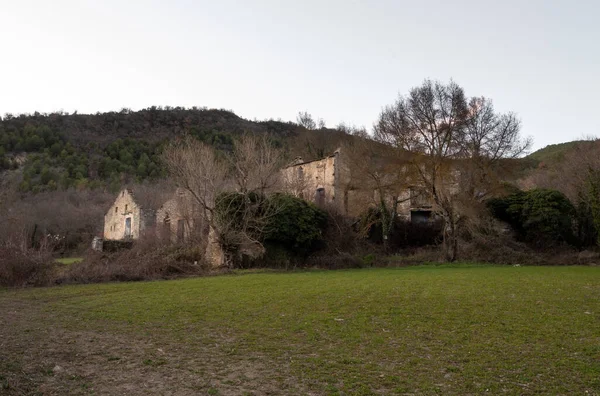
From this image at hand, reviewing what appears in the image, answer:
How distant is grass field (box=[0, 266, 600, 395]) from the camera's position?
5.88 meters

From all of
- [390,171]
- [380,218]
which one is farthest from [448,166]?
[380,218]

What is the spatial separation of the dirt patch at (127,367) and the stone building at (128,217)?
2872 cm

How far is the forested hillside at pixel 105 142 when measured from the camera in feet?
207

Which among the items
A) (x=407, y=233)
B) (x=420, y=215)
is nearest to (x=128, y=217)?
(x=407, y=233)

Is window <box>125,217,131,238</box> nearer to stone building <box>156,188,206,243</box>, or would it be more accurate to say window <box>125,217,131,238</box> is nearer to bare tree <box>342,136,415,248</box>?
stone building <box>156,188,206,243</box>

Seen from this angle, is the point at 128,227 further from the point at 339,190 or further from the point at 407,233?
the point at 407,233

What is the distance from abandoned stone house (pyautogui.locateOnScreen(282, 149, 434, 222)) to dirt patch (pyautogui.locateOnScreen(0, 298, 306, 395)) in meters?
24.5

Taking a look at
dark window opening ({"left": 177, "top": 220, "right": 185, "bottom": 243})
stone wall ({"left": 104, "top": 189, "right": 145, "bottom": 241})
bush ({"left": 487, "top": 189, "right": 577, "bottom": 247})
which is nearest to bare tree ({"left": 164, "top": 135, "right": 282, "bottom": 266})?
dark window opening ({"left": 177, "top": 220, "right": 185, "bottom": 243})

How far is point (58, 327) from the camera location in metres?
9.70

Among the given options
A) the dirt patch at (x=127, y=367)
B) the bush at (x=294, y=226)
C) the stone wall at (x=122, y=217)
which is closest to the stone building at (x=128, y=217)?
the stone wall at (x=122, y=217)

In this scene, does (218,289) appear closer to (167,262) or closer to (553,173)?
(167,262)

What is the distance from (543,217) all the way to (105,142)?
64.6 meters

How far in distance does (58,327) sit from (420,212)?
30.9 m

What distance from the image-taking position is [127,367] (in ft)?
22.0
